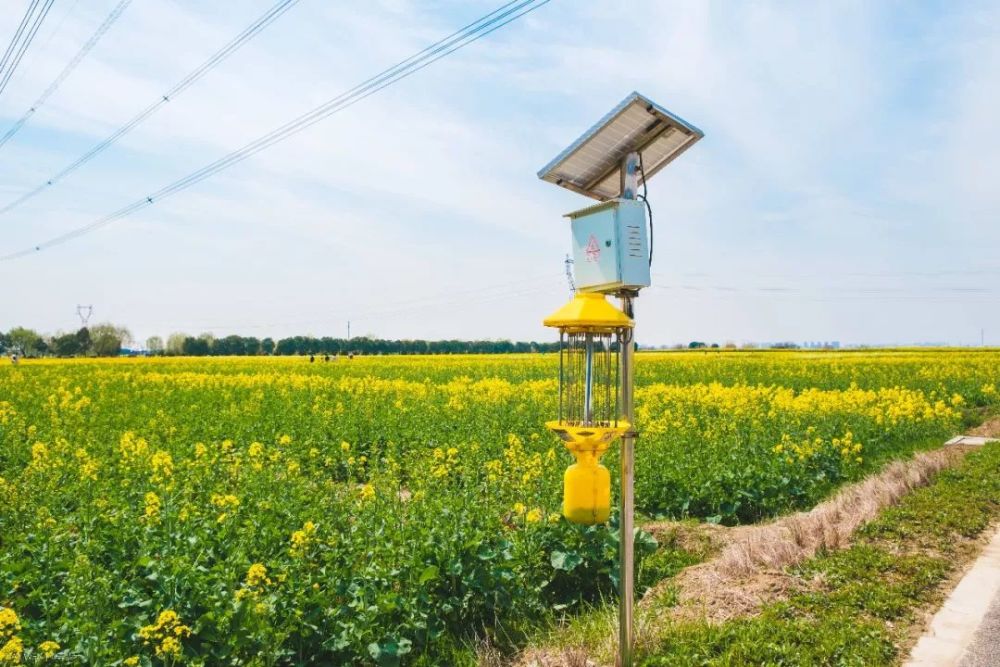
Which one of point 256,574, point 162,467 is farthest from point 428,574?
point 162,467

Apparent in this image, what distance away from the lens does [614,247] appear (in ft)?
13.1

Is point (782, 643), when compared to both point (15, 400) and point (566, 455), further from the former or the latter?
point (15, 400)

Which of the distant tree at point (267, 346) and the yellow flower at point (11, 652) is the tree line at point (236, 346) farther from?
the yellow flower at point (11, 652)

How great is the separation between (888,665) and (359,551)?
12.5ft

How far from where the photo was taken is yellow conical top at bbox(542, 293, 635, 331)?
3904 mm

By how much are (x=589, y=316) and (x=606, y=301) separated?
23 centimetres

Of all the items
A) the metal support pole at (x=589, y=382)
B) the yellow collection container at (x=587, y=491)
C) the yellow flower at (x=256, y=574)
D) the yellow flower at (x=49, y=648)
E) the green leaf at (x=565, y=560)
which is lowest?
the green leaf at (x=565, y=560)

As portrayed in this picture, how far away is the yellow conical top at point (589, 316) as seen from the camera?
12.8 ft

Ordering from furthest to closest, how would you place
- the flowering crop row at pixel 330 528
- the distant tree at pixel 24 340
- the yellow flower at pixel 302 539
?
the distant tree at pixel 24 340
the yellow flower at pixel 302 539
the flowering crop row at pixel 330 528

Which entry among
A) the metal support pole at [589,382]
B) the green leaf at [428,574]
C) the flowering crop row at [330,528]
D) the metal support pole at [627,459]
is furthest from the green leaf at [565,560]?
the metal support pole at [589,382]

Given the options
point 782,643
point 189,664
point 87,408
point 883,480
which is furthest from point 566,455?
point 87,408

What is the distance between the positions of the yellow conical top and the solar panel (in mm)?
869

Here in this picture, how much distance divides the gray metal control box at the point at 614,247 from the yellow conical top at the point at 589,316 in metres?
0.12

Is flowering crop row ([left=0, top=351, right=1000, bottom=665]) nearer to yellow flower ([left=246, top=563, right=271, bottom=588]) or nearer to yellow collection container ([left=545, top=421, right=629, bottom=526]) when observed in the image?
yellow flower ([left=246, top=563, right=271, bottom=588])
